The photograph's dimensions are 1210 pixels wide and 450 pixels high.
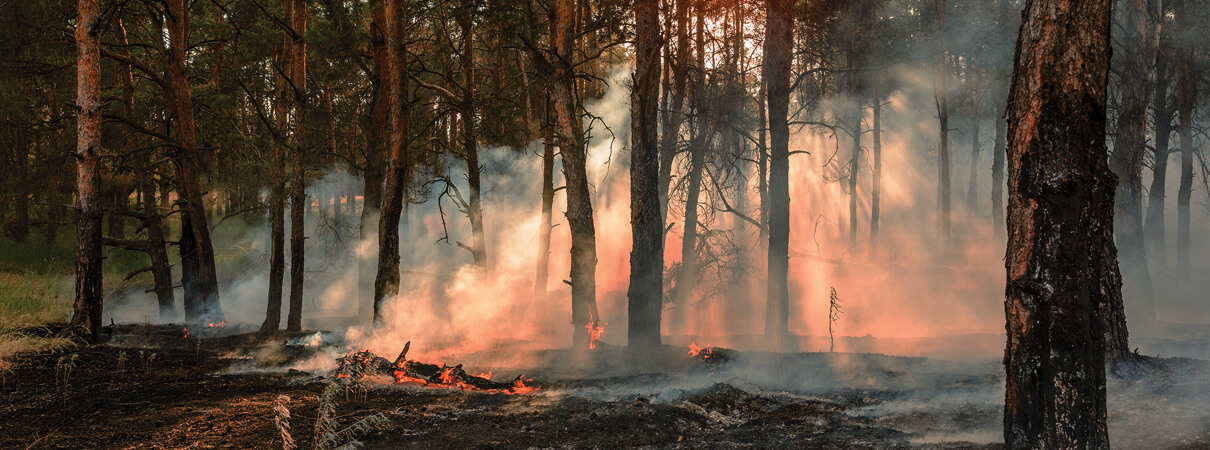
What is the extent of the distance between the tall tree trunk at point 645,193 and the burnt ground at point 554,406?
124cm

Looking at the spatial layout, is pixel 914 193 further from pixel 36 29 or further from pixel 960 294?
pixel 36 29

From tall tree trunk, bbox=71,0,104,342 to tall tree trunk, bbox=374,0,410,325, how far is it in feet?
14.1

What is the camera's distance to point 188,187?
45.8 feet

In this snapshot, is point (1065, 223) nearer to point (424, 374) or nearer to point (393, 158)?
point (424, 374)

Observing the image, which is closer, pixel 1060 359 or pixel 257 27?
pixel 1060 359

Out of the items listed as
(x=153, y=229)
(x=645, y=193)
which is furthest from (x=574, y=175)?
(x=153, y=229)

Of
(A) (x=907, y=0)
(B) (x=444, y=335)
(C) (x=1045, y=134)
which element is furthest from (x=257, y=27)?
Answer: (A) (x=907, y=0)

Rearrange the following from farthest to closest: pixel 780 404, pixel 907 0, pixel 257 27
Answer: pixel 907 0
pixel 257 27
pixel 780 404

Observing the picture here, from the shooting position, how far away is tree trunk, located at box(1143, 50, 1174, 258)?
14.8 m

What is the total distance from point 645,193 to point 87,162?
8.73 m

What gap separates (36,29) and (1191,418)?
2151cm

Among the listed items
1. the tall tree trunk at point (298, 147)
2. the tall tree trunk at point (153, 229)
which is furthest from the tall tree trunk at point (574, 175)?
the tall tree trunk at point (153, 229)

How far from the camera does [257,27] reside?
57.6ft

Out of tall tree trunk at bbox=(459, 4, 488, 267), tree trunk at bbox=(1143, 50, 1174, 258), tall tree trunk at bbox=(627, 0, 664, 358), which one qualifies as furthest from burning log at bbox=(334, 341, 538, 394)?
tree trunk at bbox=(1143, 50, 1174, 258)
